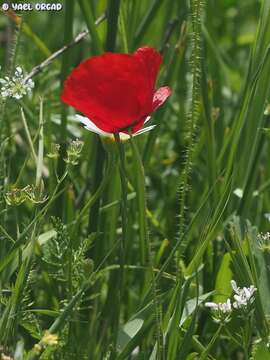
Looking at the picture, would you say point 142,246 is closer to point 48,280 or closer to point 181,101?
point 48,280

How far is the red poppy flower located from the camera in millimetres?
1008

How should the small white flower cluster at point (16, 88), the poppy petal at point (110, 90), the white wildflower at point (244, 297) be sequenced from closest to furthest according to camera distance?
1. the poppy petal at point (110, 90)
2. the white wildflower at point (244, 297)
3. the small white flower cluster at point (16, 88)

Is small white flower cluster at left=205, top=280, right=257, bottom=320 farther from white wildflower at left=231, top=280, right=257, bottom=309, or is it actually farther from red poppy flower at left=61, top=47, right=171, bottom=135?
red poppy flower at left=61, top=47, right=171, bottom=135

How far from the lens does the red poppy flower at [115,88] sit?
101 cm

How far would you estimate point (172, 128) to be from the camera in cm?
208

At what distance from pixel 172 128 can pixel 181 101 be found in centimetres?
17

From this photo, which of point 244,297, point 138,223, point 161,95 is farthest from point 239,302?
point 138,223

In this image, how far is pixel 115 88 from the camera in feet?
3.35

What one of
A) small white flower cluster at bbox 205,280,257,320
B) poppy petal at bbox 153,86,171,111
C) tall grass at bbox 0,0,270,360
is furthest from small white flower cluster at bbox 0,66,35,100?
small white flower cluster at bbox 205,280,257,320

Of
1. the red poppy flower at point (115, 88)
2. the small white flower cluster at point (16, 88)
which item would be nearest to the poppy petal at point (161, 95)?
the red poppy flower at point (115, 88)

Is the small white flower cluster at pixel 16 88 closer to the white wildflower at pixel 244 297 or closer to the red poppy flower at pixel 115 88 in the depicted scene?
the red poppy flower at pixel 115 88

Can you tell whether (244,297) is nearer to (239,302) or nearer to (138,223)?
(239,302)

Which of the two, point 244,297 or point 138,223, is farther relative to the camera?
point 138,223

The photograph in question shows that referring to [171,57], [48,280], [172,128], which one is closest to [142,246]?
[48,280]
